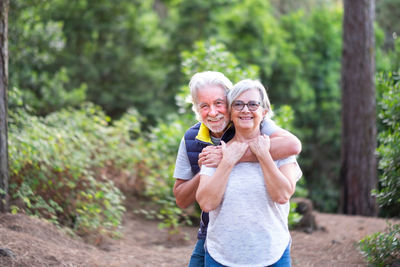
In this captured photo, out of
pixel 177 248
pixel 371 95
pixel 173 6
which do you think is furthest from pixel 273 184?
pixel 173 6

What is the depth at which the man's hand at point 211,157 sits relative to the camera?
8.76 ft

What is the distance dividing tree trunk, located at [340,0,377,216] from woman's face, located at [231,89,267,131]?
7.20 meters

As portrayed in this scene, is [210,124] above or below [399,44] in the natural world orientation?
below

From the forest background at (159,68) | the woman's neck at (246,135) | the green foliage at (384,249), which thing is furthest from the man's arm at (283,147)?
the forest background at (159,68)

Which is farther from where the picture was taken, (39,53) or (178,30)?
(178,30)

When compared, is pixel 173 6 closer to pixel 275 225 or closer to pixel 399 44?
pixel 399 44

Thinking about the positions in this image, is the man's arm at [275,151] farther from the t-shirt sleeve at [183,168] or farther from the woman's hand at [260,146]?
the t-shirt sleeve at [183,168]

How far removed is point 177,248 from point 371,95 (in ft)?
17.0

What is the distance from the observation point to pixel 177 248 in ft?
20.1

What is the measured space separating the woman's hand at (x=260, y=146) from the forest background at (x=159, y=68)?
12.4ft

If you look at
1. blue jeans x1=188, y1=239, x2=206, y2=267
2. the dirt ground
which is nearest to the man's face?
blue jeans x1=188, y1=239, x2=206, y2=267

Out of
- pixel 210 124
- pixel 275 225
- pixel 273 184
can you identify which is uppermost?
pixel 210 124

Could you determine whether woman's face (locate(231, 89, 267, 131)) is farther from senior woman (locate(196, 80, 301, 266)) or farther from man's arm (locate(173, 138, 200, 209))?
man's arm (locate(173, 138, 200, 209))

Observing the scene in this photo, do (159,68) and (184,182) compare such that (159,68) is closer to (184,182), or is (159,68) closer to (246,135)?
(184,182)
